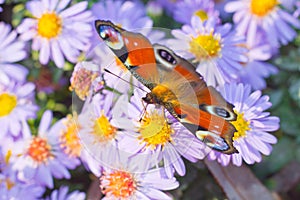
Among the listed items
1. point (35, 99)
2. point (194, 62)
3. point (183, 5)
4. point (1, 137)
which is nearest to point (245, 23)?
point (183, 5)

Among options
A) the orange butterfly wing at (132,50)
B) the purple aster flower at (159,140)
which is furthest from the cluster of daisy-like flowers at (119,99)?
the orange butterfly wing at (132,50)

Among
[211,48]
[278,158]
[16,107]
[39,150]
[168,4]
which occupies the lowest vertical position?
[278,158]

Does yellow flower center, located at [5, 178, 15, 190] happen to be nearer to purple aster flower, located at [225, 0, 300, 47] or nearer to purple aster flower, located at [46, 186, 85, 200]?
purple aster flower, located at [46, 186, 85, 200]

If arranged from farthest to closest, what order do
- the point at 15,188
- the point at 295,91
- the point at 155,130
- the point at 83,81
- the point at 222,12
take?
the point at 222,12, the point at 295,91, the point at 15,188, the point at 83,81, the point at 155,130

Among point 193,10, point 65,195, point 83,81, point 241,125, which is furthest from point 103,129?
point 193,10

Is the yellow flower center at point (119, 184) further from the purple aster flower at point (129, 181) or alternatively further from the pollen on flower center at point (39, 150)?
the pollen on flower center at point (39, 150)

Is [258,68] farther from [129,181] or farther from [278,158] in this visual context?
[129,181]

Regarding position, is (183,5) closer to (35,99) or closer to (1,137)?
(35,99)
